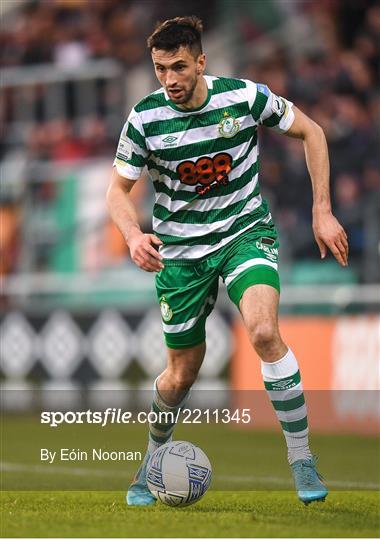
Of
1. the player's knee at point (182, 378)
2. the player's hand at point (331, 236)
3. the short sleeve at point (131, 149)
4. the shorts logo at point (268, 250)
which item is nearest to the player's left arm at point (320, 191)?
the player's hand at point (331, 236)

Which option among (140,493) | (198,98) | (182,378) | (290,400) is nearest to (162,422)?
(182,378)

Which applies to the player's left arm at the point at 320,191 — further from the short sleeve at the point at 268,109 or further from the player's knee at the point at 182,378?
Result: the player's knee at the point at 182,378

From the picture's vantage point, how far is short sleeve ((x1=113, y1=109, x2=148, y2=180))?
6.80 m

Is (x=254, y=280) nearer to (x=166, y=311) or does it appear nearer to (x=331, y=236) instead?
(x=331, y=236)

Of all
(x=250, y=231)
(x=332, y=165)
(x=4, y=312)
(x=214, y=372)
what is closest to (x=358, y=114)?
(x=332, y=165)

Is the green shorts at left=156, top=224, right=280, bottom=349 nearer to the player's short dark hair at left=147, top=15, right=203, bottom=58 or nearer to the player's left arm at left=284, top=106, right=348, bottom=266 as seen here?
the player's left arm at left=284, top=106, right=348, bottom=266

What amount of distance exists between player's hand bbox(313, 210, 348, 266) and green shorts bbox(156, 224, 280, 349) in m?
0.38

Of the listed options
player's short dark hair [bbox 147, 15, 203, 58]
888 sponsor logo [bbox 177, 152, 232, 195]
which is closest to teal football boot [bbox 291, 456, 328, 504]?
888 sponsor logo [bbox 177, 152, 232, 195]

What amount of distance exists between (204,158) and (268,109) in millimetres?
459

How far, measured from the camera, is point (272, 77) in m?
17.7

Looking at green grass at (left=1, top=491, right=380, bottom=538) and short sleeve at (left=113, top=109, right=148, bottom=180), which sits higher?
short sleeve at (left=113, top=109, right=148, bottom=180)

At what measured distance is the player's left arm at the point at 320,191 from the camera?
6.45 meters

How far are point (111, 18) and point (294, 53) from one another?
11.5 feet

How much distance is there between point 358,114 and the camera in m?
15.6
